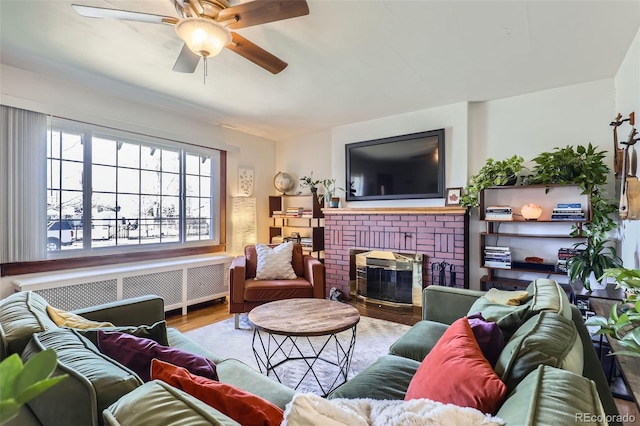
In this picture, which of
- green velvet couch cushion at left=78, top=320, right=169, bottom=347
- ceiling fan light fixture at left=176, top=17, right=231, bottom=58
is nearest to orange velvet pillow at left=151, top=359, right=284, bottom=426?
green velvet couch cushion at left=78, top=320, right=169, bottom=347

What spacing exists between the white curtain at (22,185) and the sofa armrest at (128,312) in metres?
1.53

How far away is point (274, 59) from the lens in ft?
7.22

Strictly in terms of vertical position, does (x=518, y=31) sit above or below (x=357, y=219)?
above

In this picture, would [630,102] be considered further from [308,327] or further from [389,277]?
[308,327]

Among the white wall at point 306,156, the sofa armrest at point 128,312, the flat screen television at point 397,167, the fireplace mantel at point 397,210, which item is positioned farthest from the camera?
the white wall at point 306,156

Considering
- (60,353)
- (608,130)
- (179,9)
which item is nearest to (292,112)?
(179,9)

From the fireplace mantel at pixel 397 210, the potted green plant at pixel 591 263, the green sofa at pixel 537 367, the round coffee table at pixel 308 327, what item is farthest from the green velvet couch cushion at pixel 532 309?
the fireplace mantel at pixel 397 210

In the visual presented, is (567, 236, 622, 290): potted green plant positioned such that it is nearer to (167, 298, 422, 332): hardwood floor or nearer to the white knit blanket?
(167, 298, 422, 332): hardwood floor

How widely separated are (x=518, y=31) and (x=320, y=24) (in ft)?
4.39

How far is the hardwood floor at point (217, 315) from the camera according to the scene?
3428 millimetres

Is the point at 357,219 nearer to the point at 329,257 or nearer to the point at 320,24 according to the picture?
the point at 329,257

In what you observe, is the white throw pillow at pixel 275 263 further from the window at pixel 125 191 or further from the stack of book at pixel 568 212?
the stack of book at pixel 568 212

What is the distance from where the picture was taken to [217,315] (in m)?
3.71

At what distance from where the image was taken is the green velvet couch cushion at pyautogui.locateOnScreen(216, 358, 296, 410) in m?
1.09
